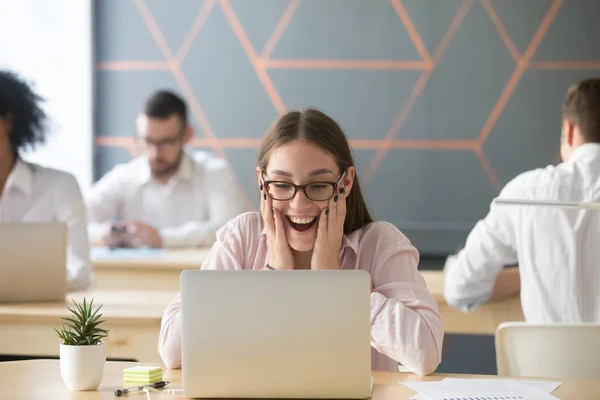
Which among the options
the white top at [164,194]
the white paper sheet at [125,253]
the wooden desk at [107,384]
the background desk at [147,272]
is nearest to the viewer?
the wooden desk at [107,384]

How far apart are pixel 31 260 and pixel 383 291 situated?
1374 mm

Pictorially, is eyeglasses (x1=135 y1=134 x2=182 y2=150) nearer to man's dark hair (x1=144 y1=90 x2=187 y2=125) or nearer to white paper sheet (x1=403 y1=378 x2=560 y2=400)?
man's dark hair (x1=144 y1=90 x2=187 y2=125)

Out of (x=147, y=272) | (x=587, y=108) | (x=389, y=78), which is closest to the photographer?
(x=587, y=108)

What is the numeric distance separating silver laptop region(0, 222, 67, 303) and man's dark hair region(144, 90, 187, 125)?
2.11 meters

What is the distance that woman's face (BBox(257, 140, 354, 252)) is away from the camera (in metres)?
2.21

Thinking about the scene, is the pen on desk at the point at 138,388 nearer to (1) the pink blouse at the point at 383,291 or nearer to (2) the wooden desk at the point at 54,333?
(1) the pink blouse at the point at 383,291

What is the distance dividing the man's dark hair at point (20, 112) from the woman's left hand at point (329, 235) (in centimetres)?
188

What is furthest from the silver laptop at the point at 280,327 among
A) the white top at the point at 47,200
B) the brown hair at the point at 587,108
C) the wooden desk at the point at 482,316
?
the white top at the point at 47,200

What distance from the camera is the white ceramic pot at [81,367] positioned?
187 cm

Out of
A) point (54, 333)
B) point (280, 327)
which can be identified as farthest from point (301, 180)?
point (54, 333)

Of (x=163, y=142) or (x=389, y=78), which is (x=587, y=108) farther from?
(x=389, y=78)

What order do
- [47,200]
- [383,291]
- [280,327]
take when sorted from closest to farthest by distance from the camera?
[280,327]
[383,291]
[47,200]

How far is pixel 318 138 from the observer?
2.25 metres

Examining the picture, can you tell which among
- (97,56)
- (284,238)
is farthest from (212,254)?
(97,56)
